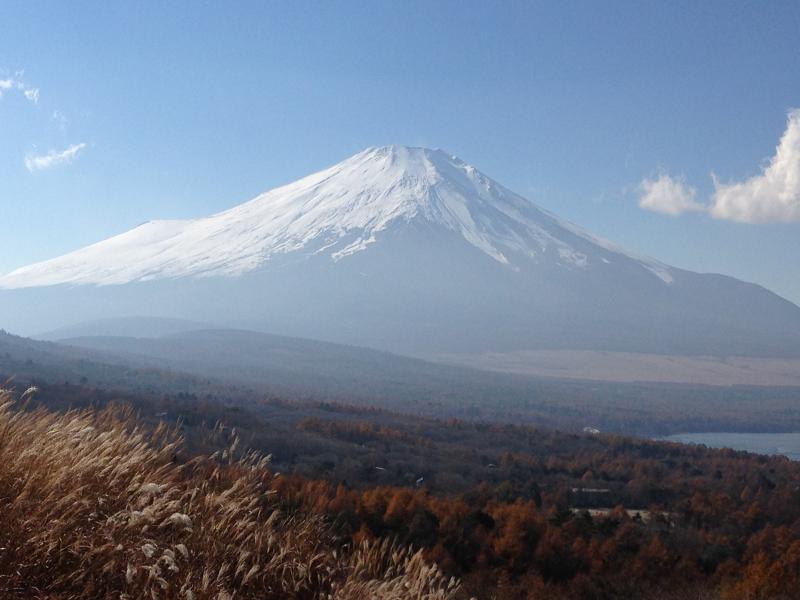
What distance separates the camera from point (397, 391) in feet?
258

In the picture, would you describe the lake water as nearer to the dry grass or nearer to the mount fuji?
the dry grass

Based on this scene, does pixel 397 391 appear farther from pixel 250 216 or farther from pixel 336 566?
pixel 250 216

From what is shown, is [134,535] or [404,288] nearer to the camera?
[134,535]

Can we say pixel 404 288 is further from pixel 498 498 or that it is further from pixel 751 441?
pixel 498 498

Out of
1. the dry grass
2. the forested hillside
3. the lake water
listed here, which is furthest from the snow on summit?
the dry grass

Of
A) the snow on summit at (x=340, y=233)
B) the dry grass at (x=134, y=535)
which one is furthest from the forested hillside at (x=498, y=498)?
the snow on summit at (x=340, y=233)

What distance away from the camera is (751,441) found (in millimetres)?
62281

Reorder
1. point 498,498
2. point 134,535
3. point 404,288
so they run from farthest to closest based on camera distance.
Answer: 1. point 404,288
2. point 498,498
3. point 134,535

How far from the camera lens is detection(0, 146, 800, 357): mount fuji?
14712cm

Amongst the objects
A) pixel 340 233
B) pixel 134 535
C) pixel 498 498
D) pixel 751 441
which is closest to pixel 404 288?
pixel 340 233

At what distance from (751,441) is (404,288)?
110 metres

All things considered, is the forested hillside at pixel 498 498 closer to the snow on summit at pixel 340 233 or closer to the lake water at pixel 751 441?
the lake water at pixel 751 441

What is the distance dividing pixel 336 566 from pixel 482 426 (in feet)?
135

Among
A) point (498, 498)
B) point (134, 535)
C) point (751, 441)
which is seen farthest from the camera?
point (751, 441)
